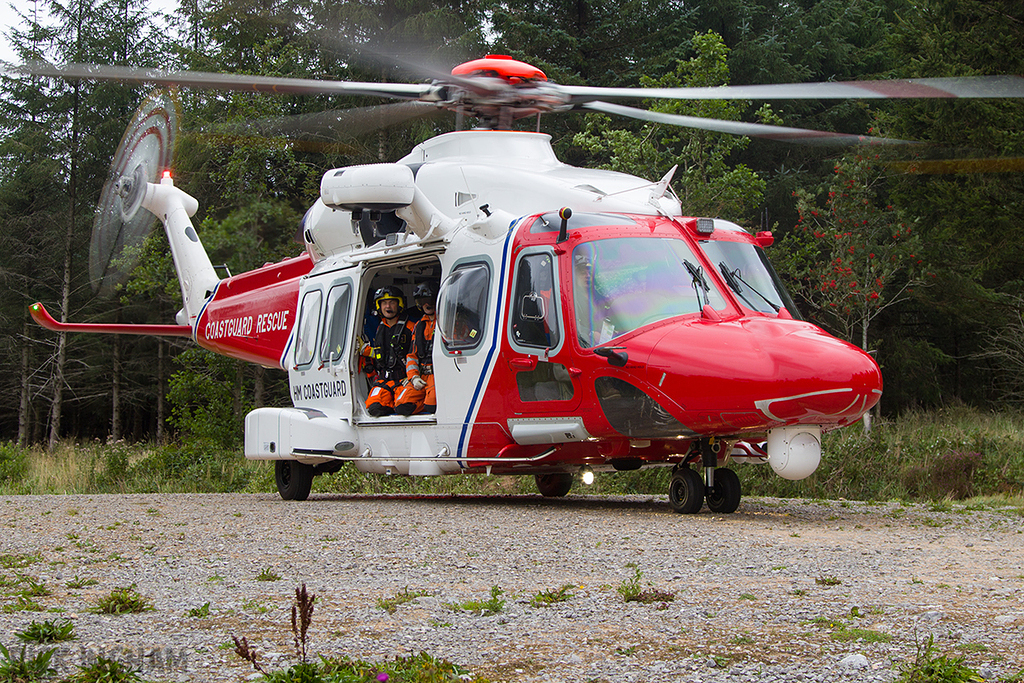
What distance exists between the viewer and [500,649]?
3.94 meters

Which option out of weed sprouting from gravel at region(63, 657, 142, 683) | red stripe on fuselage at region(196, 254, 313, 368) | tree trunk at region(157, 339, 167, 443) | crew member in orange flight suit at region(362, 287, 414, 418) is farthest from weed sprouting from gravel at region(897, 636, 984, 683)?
tree trunk at region(157, 339, 167, 443)

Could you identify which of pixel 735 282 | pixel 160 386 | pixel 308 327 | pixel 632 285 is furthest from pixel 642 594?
pixel 160 386

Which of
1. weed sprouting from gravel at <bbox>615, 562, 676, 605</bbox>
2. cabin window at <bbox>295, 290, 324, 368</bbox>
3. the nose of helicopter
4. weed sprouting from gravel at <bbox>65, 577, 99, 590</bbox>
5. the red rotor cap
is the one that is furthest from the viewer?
cabin window at <bbox>295, 290, 324, 368</bbox>

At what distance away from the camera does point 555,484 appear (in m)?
11.9

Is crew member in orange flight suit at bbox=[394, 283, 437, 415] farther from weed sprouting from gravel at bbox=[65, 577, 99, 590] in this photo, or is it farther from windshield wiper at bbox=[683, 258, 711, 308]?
weed sprouting from gravel at bbox=[65, 577, 99, 590]

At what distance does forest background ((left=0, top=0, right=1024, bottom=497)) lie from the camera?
18.0m

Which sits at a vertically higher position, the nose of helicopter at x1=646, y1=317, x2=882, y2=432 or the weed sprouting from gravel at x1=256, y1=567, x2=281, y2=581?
the nose of helicopter at x1=646, y1=317, x2=882, y2=432

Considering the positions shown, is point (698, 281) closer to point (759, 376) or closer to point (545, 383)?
point (759, 376)

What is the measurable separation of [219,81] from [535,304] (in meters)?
3.24

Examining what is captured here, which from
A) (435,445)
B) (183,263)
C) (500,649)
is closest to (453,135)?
(435,445)

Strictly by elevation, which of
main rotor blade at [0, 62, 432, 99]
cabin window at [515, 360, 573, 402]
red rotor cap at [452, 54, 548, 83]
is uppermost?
red rotor cap at [452, 54, 548, 83]

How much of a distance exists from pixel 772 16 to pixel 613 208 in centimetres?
2540

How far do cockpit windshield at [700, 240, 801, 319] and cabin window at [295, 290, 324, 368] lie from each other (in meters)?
4.73

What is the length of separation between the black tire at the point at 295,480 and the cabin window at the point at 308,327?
1158mm
